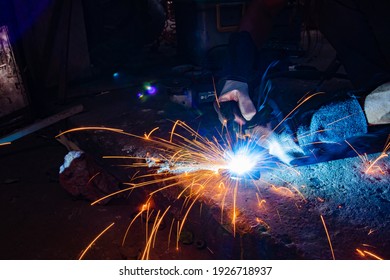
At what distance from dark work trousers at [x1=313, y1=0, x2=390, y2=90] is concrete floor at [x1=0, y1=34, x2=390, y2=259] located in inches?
25.7

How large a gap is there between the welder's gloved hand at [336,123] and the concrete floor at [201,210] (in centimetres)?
15

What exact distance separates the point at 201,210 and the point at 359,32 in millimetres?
1953

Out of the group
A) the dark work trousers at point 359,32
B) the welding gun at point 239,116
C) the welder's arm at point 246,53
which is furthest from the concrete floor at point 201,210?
the dark work trousers at point 359,32

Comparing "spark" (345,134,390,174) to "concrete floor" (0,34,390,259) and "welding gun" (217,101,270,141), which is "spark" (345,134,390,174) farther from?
"welding gun" (217,101,270,141)

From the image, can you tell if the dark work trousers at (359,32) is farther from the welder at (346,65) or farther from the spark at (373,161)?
the spark at (373,161)

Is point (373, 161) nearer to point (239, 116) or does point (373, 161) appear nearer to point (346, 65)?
point (239, 116)

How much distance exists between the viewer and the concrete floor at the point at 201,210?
67.8 inches

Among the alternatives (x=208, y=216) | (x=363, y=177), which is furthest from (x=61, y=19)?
(x=363, y=177)

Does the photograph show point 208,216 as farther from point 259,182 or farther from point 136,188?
point 136,188

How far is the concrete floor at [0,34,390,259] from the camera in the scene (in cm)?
172

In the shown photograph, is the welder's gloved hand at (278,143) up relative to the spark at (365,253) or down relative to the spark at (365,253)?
up

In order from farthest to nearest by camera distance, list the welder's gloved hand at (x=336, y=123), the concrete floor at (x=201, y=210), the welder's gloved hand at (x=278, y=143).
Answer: the welder's gloved hand at (x=278, y=143) → the welder's gloved hand at (x=336, y=123) → the concrete floor at (x=201, y=210)

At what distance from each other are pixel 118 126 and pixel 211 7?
265 centimetres

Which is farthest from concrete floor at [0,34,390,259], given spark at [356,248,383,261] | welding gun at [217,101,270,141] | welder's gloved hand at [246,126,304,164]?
welding gun at [217,101,270,141]
